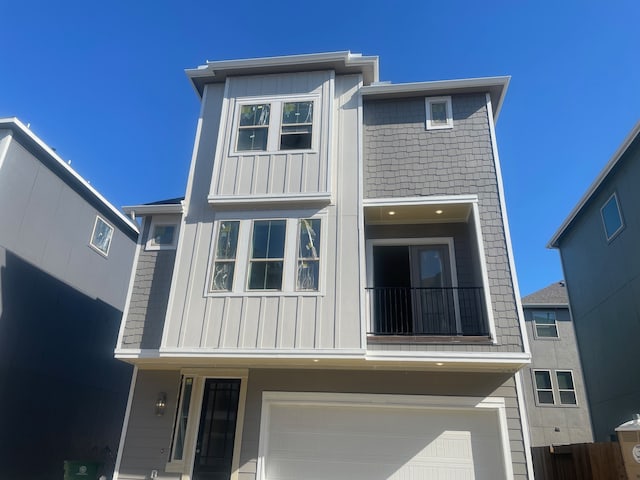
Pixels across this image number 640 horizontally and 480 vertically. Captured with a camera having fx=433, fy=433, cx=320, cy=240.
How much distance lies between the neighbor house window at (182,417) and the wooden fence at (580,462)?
6495 mm

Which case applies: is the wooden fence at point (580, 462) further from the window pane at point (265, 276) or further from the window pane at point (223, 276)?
the window pane at point (223, 276)

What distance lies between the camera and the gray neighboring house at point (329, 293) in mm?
6641

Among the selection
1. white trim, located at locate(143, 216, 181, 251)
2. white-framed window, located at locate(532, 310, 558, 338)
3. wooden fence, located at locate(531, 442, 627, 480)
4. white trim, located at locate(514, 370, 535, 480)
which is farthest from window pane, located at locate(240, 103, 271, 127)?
white-framed window, located at locate(532, 310, 558, 338)

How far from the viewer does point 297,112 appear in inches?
332

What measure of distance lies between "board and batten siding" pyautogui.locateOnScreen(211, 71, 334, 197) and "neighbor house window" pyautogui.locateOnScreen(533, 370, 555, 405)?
13442mm

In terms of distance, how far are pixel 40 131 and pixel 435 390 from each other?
374 inches

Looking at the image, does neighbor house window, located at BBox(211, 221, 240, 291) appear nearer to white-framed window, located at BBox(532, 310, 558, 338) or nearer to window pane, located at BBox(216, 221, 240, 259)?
window pane, located at BBox(216, 221, 240, 259)

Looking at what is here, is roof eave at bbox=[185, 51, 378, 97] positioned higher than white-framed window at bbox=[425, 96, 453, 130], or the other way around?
roof eave at bbox=[185, 51, 378, 97]

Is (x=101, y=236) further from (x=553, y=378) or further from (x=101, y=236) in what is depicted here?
(x=553, y=378)

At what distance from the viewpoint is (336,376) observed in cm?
707

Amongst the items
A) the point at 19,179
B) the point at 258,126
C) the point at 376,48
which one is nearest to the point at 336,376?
the point at 258,126

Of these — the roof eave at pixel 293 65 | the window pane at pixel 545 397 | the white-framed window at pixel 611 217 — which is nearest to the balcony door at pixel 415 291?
the roof eave at pixel 293 65

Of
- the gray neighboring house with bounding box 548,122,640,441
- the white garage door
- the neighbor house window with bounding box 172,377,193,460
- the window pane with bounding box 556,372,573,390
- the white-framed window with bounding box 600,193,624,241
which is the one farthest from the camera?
the window pane with bounding box 556,372,573,390

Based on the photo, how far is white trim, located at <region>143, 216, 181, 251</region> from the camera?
816 cm
